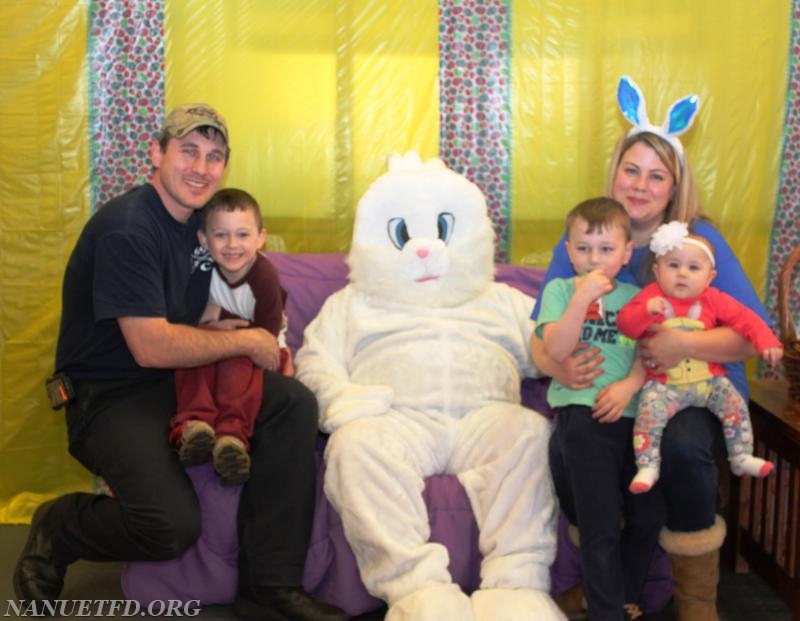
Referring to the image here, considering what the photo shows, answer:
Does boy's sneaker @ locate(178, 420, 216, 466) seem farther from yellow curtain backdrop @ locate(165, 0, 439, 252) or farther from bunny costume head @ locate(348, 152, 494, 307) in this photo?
yellow curtain backdrop @ locate(165, 0, 439, 252)

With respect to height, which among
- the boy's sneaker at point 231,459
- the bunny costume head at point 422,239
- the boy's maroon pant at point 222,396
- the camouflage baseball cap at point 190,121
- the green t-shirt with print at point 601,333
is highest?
the camouflage baseball cap at point 190,121

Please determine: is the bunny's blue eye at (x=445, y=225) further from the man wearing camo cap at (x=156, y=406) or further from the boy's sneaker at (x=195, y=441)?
the boy's sneaker at (x=195, y=441)

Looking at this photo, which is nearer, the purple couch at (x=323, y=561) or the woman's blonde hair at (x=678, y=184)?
the purple couch at (x=323, y=561)

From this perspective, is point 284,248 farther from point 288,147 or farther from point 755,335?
point 755,335

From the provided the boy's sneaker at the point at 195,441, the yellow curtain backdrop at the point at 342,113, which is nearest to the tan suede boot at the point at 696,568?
the boy's sneaker at the point at 195,441

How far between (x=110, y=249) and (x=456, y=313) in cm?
85

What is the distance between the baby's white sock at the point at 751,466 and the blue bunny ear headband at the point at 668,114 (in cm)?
75

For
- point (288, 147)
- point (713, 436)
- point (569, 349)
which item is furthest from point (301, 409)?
point (288, 147)

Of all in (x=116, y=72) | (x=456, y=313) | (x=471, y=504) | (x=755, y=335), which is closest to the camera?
(x=755, y=335)

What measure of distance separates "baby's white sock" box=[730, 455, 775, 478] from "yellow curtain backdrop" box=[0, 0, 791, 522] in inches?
48.8

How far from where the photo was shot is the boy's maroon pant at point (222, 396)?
206cm

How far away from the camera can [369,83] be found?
293 centimetres

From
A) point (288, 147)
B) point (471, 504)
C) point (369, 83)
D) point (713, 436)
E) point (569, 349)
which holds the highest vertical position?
point (369, 83)

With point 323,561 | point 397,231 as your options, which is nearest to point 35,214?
point 397,231
